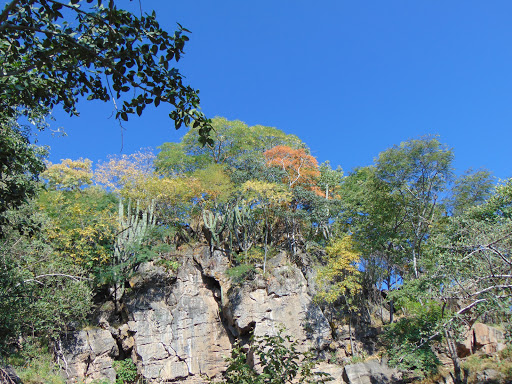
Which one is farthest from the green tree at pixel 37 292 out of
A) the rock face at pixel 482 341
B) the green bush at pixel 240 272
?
the rock face at pixel 482 341

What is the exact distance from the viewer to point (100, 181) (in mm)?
23828

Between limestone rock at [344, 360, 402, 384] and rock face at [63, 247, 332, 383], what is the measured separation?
5.82 ft

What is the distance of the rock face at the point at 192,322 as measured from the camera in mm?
15141

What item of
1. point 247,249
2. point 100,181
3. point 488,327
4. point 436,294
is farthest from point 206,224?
point 488,327

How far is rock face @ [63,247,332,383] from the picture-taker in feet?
49.7

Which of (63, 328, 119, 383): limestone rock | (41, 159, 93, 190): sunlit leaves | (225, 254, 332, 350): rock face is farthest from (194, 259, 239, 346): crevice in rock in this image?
(41, 159, 93, 190): sunlit leaves

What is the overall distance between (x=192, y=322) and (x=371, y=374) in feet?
25.3

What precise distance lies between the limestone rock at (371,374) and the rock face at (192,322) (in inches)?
69.8

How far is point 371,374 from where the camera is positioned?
1414cm

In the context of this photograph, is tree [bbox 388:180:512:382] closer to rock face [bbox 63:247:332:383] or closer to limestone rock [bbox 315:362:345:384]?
limestone rock [bbox 315:362:345:384]

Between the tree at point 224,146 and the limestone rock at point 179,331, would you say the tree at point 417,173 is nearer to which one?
the tree at point 224,146

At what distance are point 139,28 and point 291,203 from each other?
55.4ft

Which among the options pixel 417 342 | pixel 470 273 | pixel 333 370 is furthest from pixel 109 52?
pixel 333 370

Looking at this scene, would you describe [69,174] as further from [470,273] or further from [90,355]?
[470,273]
